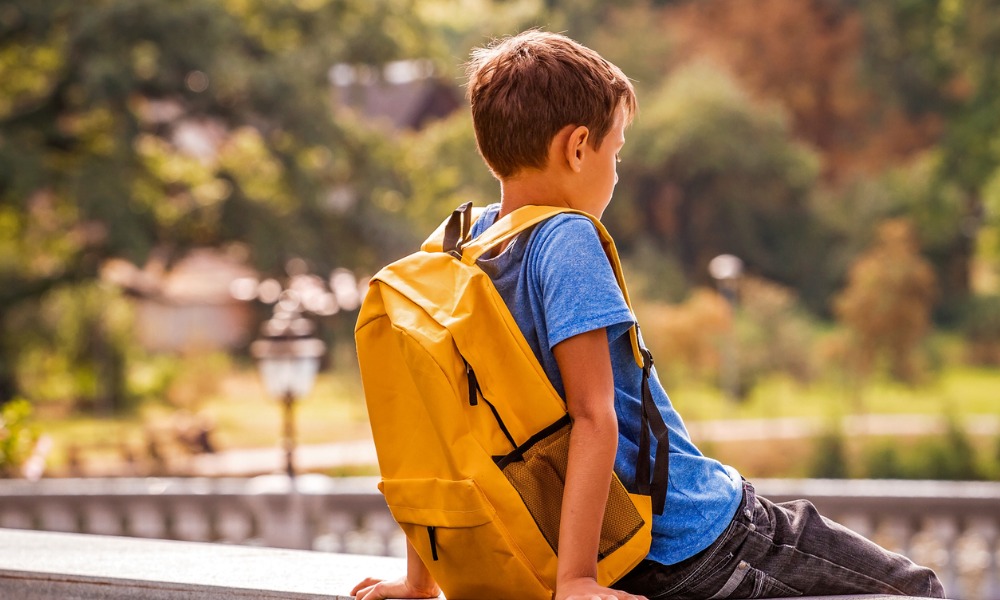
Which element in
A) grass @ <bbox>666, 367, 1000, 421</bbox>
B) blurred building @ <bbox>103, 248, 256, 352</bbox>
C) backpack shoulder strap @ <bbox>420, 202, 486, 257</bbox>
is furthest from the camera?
blurred building @ <bbox>103, 248, 256, 352</bbox>

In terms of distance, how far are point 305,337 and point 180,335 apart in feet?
68.9

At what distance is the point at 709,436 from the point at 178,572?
14339mm

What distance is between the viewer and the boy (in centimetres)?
169

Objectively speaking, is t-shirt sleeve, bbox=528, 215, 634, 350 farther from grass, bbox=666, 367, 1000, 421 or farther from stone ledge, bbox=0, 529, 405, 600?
grass, bbox=666, 367, 1000, 421

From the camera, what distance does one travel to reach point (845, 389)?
21.6m

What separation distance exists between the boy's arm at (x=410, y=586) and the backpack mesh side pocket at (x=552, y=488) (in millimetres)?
344

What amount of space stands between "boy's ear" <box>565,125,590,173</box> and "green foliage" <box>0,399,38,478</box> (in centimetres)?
247

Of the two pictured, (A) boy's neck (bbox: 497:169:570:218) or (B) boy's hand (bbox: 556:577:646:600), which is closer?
(B) boy's hand (bbox: 556:577:646:600)

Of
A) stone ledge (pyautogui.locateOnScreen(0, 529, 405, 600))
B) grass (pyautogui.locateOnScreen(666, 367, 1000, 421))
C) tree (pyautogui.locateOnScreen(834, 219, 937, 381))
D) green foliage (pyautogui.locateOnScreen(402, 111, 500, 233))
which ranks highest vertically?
green foliage (pyautogui.locateOnScreen(402, 111, 500, 233))

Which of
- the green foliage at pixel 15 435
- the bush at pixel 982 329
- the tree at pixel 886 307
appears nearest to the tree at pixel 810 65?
the bush at pixel 982 329

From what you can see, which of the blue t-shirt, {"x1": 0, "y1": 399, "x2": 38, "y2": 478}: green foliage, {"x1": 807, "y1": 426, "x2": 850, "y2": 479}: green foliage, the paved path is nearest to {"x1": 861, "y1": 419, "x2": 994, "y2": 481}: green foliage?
{"x1": 807, "y1": 426, "x2": 850, "y2": 479}: green foliage

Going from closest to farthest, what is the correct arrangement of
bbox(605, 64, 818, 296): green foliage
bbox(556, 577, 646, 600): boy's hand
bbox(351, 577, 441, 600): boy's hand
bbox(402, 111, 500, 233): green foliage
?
bbox(556, 577, 646, 600): boy's hand
bbox(351, 577, 441, 600): boy's hand
bbox(402, 111, 500, 233): green foliage
bbox(605, 64, 818, 296): green foliage

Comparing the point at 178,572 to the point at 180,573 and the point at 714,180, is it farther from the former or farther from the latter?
the point at 714,180

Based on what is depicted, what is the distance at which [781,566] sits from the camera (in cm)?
189
